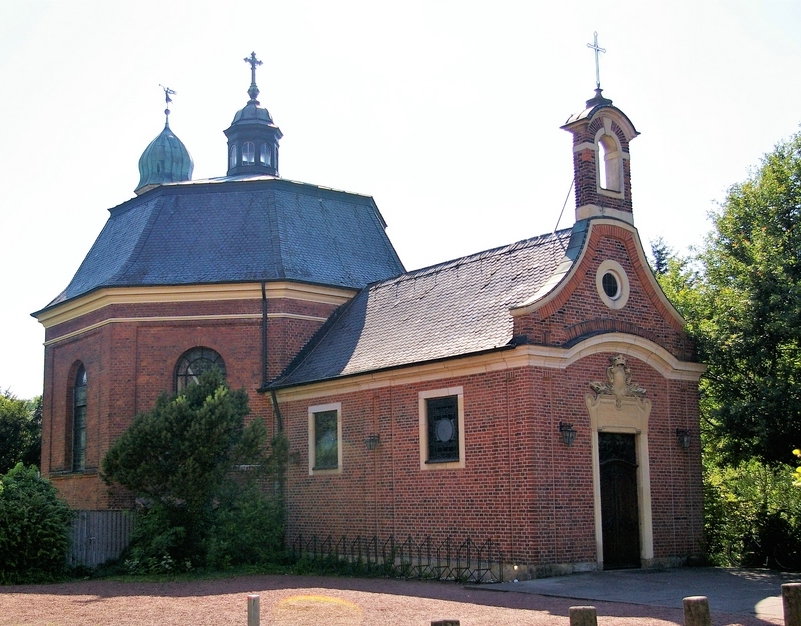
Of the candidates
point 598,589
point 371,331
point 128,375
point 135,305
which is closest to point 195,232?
point 135,305

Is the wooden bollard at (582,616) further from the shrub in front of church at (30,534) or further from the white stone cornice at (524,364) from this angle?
the shrub in front of church at (30,534)

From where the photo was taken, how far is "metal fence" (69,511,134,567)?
69.7ft

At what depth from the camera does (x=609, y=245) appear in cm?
2038

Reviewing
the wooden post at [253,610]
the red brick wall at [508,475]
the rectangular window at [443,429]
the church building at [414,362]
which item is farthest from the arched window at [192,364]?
the wooden post at [253,610]

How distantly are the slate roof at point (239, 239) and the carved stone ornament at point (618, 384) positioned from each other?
30.1 ft

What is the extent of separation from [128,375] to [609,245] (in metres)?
13.0

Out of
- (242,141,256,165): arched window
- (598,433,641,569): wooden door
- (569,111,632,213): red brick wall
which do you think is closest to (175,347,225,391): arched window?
(242,141,256,165): arched window

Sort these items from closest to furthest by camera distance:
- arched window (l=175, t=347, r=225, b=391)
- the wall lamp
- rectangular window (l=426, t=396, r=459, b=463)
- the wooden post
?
the wooden post < the wall lamp < rectangular window (l=426, t=396, r=459, b=463) < arched window (l=175, t=347, r=225, b=391)

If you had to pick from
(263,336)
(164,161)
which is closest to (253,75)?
(164,161)

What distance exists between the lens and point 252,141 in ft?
107

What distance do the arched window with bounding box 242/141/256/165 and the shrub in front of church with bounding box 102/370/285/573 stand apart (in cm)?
1281

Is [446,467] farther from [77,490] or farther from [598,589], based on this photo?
[77,490]

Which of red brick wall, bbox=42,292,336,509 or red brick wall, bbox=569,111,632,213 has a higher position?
red brick wall, bbox=569,111,632,213

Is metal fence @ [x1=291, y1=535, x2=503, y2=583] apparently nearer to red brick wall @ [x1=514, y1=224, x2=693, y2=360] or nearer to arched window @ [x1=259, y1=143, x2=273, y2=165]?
red brick wall @ [x1=514, y1=224, x2=693, y2=360]
